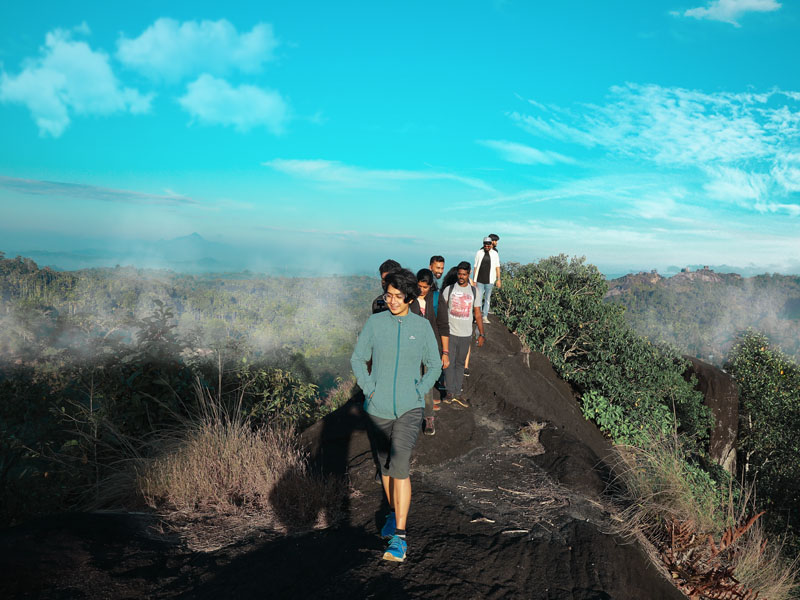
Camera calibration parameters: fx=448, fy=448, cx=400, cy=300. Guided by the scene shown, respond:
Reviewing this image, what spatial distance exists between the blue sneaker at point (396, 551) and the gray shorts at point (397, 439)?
0.44 metres

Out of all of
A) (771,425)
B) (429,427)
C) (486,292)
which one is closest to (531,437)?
(429,427)

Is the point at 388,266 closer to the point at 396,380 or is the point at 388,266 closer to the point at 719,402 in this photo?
the point at 396,380

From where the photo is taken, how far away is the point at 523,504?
4500 millimetres

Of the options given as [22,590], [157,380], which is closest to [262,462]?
[22,590]

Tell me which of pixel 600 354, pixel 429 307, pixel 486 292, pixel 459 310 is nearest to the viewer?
pixel 429 307

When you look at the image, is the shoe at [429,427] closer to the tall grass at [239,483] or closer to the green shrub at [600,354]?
the tall grass at [239,483]

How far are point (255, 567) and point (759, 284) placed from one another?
561ft

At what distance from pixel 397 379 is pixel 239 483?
7.30ft

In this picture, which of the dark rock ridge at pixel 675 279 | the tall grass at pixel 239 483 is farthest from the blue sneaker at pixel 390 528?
the dark rock ridge at pixel 675 279

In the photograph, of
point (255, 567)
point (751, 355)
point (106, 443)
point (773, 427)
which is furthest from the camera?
point (751, 355)

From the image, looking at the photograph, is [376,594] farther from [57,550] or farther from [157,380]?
[157,380]

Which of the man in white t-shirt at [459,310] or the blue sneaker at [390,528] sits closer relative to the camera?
the blue sneaker at [390,528]

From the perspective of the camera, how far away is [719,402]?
47.1ft

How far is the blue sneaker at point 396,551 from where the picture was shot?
3.12 metres
